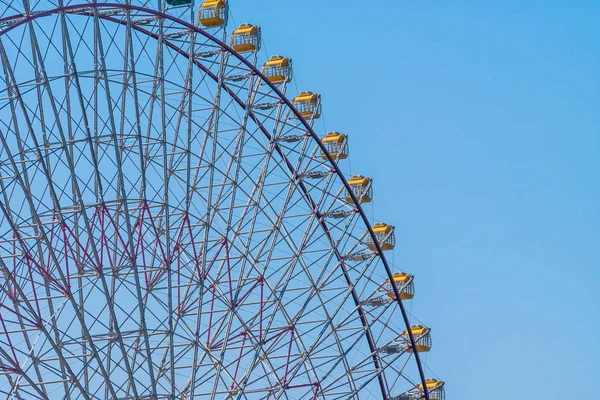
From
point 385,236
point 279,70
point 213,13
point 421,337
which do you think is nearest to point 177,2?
point 213,13

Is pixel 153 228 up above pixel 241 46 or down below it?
below

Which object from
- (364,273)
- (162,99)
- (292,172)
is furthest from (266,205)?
(162,99)

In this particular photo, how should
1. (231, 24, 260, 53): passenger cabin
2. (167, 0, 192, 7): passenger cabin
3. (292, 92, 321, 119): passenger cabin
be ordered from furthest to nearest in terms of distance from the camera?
(292, 92, 321, 119): passenger cabin
(231, 24, 260, 53): passenger cabin
(167, 0, 192, 7): passenger cabin

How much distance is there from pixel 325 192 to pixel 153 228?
10722 mm

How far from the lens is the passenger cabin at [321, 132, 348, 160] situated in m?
54.9

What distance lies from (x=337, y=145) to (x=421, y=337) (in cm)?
776

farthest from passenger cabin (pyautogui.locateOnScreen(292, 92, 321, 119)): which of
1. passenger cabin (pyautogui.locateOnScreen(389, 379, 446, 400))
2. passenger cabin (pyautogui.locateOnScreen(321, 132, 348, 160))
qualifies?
passenger cabin (pyautogui.locateOnScreen(389, 379, 446, 400))

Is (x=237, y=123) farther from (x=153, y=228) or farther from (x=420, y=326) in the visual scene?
(x=420, y=326)

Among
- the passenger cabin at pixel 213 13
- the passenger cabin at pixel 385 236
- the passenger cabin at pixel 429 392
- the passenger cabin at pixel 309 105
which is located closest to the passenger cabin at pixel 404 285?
the passenger cabin at pixel 385 236

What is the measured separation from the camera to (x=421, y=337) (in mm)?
55250

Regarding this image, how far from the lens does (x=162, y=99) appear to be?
41938 millimetres

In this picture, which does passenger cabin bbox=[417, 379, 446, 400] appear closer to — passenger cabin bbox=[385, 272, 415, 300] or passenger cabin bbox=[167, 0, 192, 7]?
passenger cabin bbox=[385, 272, 415, 300]

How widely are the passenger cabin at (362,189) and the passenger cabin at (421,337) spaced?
5129mm

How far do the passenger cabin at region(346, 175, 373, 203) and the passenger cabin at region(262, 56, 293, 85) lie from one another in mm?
5328
